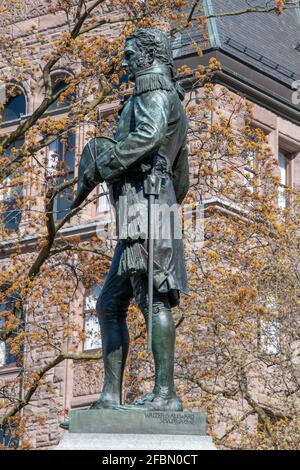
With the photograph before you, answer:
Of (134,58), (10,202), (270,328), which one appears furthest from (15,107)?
(134,58)

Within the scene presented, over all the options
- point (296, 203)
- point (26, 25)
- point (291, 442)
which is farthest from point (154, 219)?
point (26, 25)

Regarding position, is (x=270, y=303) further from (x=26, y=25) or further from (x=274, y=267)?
(x=26, y=25)

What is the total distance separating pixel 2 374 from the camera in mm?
36844

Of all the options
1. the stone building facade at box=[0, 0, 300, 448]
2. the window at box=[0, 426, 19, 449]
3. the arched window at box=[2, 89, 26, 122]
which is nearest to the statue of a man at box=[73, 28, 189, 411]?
the window at box=[0, 426, 19, 449]

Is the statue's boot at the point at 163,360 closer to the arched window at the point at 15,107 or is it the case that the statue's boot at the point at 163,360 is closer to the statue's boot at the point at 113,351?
the statue's boot at the point at 113,351

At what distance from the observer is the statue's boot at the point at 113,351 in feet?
36.6

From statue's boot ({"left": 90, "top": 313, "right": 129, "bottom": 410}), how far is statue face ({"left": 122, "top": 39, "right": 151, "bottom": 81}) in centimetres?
178

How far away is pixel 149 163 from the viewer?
11.4 meters

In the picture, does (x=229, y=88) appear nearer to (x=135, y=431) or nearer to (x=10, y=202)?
(x=10, y=202)

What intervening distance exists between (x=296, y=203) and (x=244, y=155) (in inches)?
152

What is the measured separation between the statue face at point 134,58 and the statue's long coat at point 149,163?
0.20m

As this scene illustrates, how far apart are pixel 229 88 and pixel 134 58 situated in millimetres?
24321

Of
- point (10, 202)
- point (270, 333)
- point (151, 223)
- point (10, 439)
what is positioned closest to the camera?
point (151, 223)

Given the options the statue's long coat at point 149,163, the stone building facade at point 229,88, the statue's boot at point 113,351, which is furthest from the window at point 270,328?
the statue's boot at point 113,351
